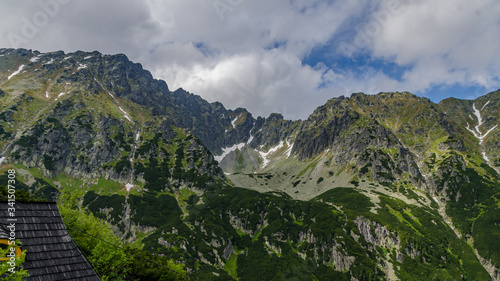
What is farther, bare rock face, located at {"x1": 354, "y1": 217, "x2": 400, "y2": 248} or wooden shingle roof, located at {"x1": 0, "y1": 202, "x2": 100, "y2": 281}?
bare rock face, located at {"x1": 354, "y1": 217, "x2": 400, "y2": 248}

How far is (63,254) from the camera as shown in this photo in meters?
19.5

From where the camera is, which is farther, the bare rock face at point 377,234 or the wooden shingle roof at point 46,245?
the bare rock face at point 377,234

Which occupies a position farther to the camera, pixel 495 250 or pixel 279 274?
pixel 495 250

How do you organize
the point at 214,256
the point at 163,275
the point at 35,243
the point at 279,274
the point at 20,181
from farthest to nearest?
the point at 20,181 < the point at 214,256 < the point at 279,274 < the point at 163,275 < the point at 35,243

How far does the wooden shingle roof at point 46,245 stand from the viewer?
58.4 feet

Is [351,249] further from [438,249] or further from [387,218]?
[438,249]

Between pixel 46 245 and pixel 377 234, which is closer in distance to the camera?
pixel 46 245

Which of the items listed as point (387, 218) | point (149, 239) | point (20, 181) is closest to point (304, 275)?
point (387, 218)

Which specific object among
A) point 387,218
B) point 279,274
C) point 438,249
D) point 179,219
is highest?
point 387,218

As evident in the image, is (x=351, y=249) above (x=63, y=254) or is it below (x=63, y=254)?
below

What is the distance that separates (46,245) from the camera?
1909 centimetres

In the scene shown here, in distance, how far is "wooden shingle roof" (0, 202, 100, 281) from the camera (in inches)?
701

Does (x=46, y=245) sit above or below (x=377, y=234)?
above

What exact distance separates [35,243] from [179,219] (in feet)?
630
